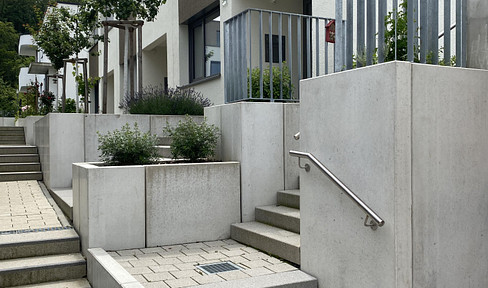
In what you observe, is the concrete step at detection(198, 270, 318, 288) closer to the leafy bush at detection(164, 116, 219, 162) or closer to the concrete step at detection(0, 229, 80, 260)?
the concrete step at detection(0, 229, 80, 260)

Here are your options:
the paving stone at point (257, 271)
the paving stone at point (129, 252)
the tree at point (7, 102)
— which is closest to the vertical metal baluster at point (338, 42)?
the paving stone at point (257, 271)

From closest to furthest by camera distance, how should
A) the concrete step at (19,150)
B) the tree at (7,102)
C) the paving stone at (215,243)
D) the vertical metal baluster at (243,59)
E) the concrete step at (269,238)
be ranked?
the concrete step at (269,238) < the paving stone at (215,243) < the vertical metal baluster at (243,59) < the concrete step at (19,150) < the tree at (7,102)

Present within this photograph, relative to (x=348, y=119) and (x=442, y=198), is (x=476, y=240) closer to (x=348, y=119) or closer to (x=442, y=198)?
(x=442, y=198)

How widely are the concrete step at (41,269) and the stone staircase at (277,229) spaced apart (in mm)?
1807

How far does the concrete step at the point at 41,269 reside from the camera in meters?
4.90

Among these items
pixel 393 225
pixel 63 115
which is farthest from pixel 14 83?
pixel 393 225

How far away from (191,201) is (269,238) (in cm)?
110

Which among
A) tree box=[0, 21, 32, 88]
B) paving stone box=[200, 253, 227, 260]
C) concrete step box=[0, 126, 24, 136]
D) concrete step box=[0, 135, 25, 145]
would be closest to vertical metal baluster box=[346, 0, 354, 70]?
paving stone box=[200, 253, 227, 260]

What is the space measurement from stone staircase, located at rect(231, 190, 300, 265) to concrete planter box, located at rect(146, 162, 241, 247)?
27 cm

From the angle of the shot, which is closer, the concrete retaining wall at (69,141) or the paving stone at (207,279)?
the paving stone at (207,279)

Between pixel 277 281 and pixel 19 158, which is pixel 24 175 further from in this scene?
pixel 277 281

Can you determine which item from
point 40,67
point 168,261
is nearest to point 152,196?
point 168,261

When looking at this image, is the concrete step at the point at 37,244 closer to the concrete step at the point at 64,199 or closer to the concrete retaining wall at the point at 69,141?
the concrete step at the point at 64,199

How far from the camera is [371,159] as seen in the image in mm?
3773
